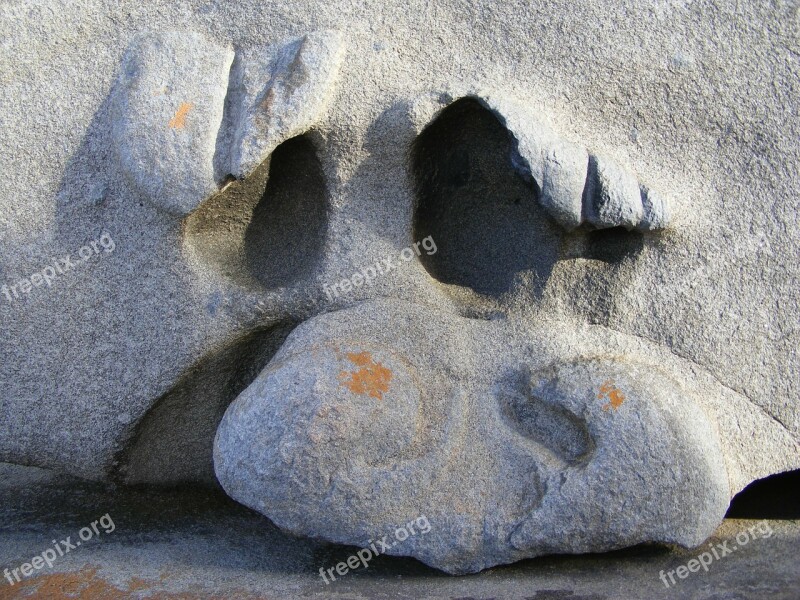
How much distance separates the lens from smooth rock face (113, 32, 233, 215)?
1187 millimetres

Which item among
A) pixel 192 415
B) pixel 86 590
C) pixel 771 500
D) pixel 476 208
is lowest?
pixel 771 500

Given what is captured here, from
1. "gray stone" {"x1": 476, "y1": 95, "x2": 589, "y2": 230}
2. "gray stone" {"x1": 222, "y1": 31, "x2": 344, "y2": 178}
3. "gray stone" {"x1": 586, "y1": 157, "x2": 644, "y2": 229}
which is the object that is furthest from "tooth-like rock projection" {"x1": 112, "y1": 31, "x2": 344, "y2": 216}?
"gray stone" {"x1": 586, "y1": 157, "x2": 644, "y2": 229}

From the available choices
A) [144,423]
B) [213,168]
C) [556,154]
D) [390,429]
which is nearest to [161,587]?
[144,423]

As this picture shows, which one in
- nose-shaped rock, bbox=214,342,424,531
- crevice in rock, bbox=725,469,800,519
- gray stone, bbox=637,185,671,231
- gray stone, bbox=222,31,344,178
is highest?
gray stone, bbox=222,31,344,178

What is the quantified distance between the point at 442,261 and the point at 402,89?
0.91 feet

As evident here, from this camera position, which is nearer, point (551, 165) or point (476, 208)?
point (551, 165)

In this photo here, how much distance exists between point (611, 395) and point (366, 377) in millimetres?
335

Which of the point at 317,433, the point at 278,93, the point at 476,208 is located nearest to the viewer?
the point at 317,433

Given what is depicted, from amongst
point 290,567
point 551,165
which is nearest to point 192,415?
point 290,567

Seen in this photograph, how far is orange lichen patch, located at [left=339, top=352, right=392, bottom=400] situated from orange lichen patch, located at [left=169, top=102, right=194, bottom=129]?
422 millimetres

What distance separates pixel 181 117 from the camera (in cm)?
120

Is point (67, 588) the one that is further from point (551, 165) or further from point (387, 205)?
point (551, 165)

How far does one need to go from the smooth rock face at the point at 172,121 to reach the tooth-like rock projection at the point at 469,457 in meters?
0.30

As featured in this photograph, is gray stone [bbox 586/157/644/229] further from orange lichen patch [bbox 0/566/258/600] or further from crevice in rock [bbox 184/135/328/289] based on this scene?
orange lichen patch [bbox 0/566/258/600]
